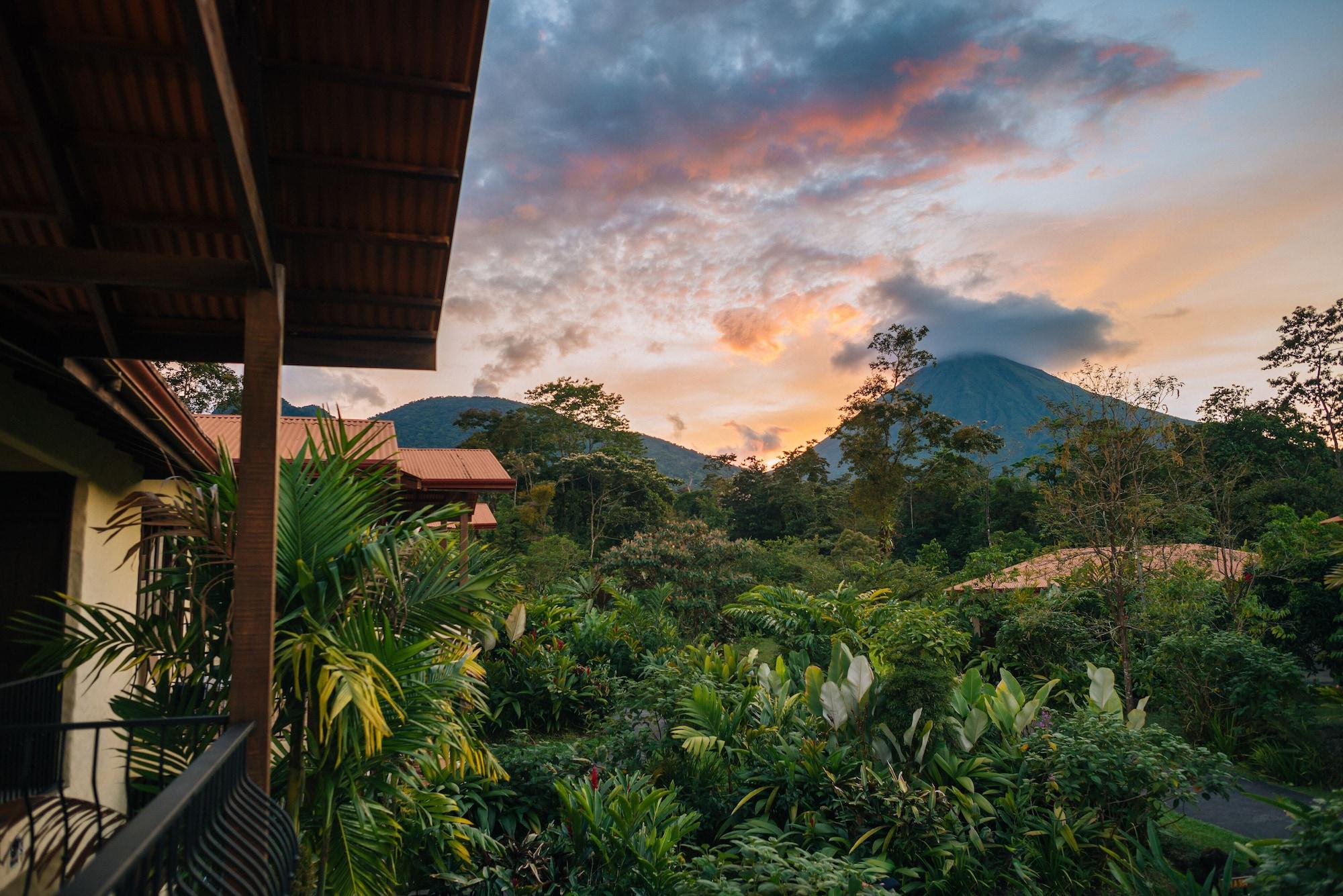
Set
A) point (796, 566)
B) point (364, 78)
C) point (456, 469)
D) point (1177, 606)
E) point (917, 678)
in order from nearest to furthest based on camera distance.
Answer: point (364, 78) < point (917, 678) < point (1177, 606) < point (456, 469) < point (796, 566)

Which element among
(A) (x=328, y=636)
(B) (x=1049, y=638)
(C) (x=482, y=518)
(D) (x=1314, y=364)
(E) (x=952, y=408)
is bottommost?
(B) (x=1049, y=638)

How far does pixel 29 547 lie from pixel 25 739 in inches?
48.2

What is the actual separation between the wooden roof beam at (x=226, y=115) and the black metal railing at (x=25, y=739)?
2.97 m

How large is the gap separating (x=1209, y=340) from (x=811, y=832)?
12130mm

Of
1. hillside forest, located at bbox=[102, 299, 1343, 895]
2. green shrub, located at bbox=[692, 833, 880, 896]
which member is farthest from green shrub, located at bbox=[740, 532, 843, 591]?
green shrub, located at bbox=[692, 833, 880, 896]

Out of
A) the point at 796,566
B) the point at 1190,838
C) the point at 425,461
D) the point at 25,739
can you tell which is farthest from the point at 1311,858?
the point at 796,566

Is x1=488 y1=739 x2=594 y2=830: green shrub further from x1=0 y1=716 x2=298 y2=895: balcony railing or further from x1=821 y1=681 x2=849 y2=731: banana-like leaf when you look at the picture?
x1=0 y1=716 x2=298 y2=895: balcony railing

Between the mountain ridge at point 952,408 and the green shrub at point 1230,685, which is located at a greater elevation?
the mountain ridge at point 952,408

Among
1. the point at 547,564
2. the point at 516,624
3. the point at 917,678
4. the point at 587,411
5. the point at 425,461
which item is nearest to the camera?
the point at 917,678

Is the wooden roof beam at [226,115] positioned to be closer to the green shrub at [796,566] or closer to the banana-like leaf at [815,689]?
the banana-like leaf at [815,689]

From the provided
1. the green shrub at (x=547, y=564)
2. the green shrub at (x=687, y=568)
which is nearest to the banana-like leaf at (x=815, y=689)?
the green shrub at (x=687, y=568)

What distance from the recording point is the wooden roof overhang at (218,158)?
95.8 inches

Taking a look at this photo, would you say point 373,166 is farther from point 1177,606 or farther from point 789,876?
point 1177,606

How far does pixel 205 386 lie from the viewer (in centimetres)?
2109
